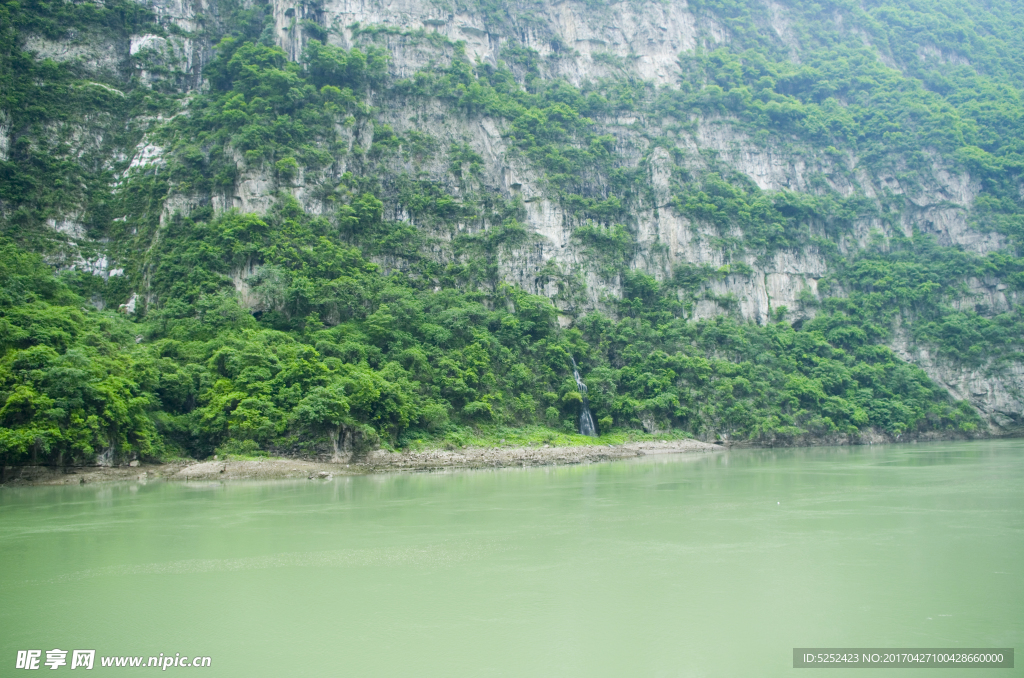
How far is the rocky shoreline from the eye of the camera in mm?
22203

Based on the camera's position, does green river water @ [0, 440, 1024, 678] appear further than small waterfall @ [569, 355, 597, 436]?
No

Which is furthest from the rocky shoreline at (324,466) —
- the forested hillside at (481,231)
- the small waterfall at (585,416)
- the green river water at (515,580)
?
the green river water at (515,580)

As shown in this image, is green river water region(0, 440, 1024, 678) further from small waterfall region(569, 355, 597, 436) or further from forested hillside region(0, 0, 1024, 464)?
small waterfall region(569, 355, 597, 436)

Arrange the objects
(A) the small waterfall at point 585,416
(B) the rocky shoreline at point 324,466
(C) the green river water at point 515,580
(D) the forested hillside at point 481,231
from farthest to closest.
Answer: (A) the small waterfall at point 585,416 < (D) the forested hillside at point 481,231 < (B) the rocky shoreline at point 324,466 < (C) the green river water at point 515,580

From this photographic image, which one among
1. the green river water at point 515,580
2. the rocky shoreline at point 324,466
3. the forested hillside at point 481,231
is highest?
the forested hillside at point 481,231

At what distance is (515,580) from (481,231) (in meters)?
Result: 42.5

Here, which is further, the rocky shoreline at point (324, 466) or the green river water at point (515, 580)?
the rocky shoreline at point (324, 466)

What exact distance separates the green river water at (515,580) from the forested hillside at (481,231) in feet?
42.9

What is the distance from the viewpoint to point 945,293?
2060 inches

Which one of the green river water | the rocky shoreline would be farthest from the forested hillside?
the green river water

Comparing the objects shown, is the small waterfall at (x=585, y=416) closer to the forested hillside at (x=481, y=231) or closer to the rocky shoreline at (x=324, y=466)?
the forested hillside at (x=481, y=231)

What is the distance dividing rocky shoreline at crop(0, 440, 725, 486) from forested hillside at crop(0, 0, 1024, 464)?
2.59ft

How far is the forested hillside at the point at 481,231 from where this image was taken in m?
29.9

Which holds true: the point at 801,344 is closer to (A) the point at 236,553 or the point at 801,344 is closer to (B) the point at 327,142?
(B) the point at 327,142
